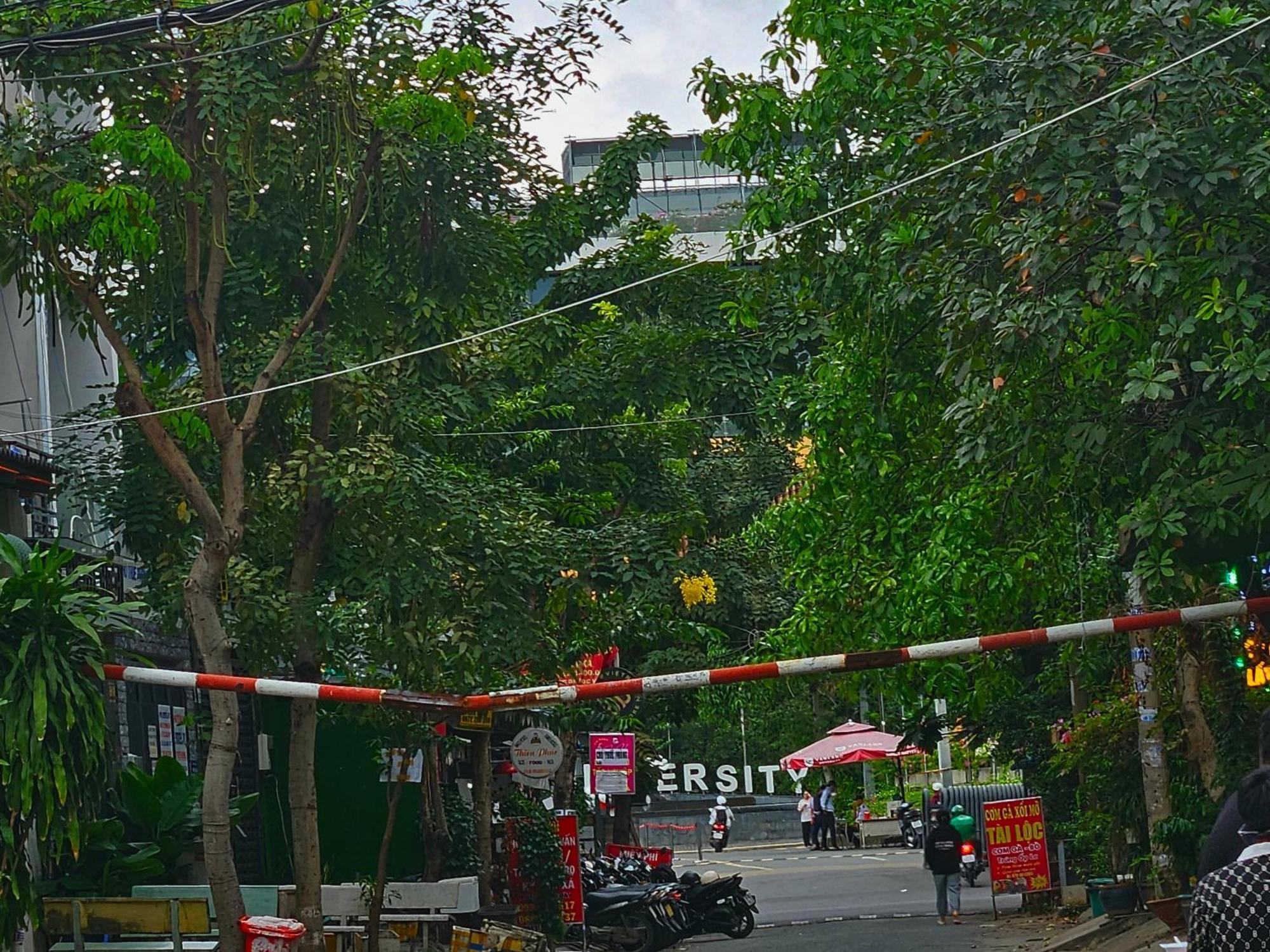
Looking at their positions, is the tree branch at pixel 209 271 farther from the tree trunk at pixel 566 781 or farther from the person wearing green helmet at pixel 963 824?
the person wearing green helmet at pixel 963 824

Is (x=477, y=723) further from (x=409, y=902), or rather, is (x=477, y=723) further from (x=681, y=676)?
(x=681, y=676)

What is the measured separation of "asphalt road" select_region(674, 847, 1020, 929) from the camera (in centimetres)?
2336

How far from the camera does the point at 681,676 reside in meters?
11.4

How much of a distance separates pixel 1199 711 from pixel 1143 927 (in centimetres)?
229

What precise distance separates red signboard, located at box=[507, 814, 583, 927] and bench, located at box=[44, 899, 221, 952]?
708 cm

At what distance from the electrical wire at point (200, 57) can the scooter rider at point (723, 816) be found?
35.0 metres

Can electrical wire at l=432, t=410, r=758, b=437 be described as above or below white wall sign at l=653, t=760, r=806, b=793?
above

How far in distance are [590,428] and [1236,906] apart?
15.2 meters

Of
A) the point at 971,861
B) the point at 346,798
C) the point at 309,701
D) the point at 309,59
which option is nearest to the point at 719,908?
the point at 346,798


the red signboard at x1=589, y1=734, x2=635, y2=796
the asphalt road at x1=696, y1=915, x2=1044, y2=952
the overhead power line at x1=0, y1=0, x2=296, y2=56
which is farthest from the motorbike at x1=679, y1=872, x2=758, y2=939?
the overhead power line at x1=0, y1=0, x2=296, y2=56

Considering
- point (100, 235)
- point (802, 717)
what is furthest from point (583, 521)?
point (802, 717)

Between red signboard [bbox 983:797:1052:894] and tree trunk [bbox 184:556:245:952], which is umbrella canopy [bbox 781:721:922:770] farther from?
tree trunk [bbox 184:556:245:952]

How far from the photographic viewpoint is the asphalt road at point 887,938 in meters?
18.0

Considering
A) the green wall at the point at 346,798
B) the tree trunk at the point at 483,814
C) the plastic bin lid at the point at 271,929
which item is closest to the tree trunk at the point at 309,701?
the plastic bin lid at the point at 271,929
